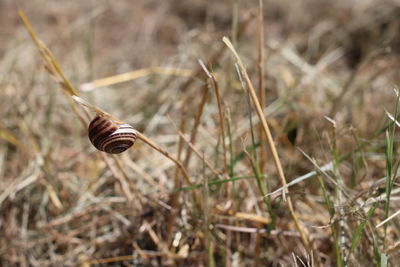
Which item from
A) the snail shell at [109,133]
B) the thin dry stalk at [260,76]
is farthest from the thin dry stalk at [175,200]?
the snail shell at [109,133]

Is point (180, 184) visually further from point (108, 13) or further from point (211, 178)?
point (108, 13)

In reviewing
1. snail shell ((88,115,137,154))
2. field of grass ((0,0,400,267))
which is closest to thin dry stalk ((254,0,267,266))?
field of grass ((0,0,400,267))

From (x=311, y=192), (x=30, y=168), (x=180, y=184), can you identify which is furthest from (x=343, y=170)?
(x=30, y=168)

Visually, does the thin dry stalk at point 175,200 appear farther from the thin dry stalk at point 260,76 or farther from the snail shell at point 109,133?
the snail shell at point 109,133

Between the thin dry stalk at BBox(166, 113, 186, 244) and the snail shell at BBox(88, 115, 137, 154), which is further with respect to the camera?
the thin dry stalk at BBox(166, 113, 186, 244)

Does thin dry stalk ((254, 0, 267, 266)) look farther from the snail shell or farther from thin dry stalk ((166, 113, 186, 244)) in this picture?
the snail shell

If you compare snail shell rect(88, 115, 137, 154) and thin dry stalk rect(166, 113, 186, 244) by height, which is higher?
snail shell rect(88, 115, 137, 154)
